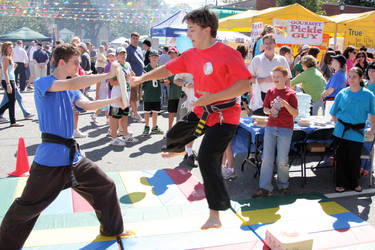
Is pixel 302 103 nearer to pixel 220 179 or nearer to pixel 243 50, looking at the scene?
pixel 243 50

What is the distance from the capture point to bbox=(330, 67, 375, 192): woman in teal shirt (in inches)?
200

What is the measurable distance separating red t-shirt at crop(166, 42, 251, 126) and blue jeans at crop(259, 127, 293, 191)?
1.69 meters

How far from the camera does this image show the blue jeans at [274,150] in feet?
16.0

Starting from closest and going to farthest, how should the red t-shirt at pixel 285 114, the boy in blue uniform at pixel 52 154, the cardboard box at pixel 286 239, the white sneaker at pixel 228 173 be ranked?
the boy in blue uniform at pixel 52 154, the cardboard box at pixel 286 239, the red t-shirt at pixel 285 114, the white sneaker at pixel 228 173

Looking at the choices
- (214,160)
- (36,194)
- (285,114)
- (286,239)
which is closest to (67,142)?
(36,194)

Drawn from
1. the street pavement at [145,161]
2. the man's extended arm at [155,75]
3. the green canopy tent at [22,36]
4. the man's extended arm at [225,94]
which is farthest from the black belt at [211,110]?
the green canopy tent at [22,36]

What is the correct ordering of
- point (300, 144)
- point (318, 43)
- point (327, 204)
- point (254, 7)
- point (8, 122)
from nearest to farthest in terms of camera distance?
point (327, 204)
point (300, 144)
point (8, 122)
point (318, 43)
point (254, 7)

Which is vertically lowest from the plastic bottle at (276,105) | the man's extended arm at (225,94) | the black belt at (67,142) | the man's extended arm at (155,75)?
the black belt at (67,142)

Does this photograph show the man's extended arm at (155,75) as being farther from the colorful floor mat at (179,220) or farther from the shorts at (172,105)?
the shorts at (172,105)

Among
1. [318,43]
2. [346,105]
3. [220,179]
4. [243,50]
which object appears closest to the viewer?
[220,179]

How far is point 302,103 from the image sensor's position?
19.9 feet

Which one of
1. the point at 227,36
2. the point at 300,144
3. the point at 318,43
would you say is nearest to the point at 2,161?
the point at 300,144

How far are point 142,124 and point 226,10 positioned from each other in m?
16.2

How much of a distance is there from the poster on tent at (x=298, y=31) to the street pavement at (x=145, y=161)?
19.5ft
